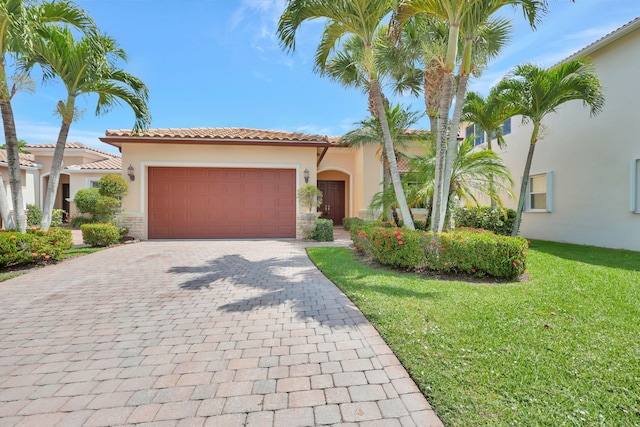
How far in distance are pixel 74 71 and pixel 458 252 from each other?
425 inches

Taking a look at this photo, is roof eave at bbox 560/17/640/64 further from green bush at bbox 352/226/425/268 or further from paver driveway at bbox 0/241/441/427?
paver driveway at bbox 0/241/441/427

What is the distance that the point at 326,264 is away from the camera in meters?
6.80

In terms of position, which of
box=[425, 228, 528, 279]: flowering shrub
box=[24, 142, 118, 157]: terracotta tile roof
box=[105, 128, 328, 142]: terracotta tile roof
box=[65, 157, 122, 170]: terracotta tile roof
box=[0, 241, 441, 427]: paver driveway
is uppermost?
box=[24, 142, 118, 157]: terracotta tile roof

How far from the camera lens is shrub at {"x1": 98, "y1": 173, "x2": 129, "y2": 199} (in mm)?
9922

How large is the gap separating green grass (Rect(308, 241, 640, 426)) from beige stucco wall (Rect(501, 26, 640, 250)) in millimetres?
5102

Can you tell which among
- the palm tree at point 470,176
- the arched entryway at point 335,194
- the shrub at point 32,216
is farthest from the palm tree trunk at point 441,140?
the shrub at point 32,216

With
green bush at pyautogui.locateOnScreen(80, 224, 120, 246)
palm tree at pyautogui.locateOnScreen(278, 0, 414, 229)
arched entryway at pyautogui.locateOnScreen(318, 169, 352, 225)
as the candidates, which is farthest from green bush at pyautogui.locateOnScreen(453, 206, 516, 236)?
green bush at pyautogui.locateOnScreen(80, 224, 120, 246)

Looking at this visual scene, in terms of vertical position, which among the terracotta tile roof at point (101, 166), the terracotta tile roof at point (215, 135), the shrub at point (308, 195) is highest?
the terracotta tile roof at point (215, 135)

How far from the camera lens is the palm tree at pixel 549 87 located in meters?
8.05

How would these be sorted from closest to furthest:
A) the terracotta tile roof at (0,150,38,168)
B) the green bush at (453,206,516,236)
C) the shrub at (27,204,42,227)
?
the green bush at (453,206,516,236), the shrub at (27,204,42,227), the terracotta tile roof at (0,150,38,168)

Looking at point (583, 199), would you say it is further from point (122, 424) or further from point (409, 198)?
point (122, 424)

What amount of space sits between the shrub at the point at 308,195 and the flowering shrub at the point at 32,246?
736 cm

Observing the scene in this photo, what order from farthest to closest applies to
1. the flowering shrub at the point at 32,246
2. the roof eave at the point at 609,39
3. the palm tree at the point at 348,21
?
the roof eave at the point at 609,39 < the flowering shrub at the point at 32,246 < the palm tree at the point at 348,21

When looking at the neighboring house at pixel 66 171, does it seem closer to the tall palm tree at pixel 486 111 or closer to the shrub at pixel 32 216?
the shrub at pixel 32 216
